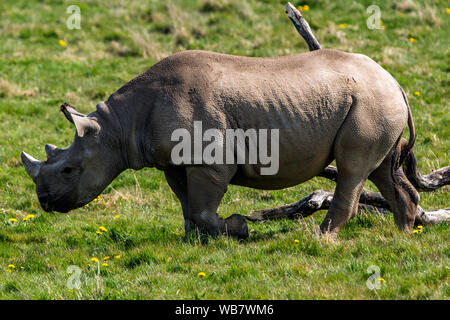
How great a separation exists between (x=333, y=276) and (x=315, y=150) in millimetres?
1607

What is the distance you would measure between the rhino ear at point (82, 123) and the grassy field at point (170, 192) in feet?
4.35

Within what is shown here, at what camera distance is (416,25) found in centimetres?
1538

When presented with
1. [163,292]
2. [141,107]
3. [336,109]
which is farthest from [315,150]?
[163,292]

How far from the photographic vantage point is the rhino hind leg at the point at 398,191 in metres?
7.76

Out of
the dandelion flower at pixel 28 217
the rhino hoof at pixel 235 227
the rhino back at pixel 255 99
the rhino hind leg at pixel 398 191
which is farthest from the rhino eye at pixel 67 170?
the rhino hind leg at pixel 398 191

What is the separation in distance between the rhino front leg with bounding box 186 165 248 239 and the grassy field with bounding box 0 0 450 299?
0.18 m

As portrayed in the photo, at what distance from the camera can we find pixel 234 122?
7.11m

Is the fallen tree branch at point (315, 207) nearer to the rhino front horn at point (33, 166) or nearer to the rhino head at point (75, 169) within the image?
the rhino head at point (75, 169)

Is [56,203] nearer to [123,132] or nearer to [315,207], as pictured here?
[123,132]

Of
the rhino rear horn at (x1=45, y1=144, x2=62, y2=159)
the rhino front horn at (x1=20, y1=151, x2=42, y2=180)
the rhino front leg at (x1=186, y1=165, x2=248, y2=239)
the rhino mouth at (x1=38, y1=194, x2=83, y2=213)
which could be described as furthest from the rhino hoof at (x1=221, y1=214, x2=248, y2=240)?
the rhino front horn at (x1=20, y1=151, x2=42, y2=180)

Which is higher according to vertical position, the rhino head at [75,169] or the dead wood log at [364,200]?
the rhino head at [75,169]

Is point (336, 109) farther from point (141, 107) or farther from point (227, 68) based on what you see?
point (141, 107)

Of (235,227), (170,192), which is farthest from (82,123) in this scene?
(170,192)

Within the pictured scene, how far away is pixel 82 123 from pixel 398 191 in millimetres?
3511
